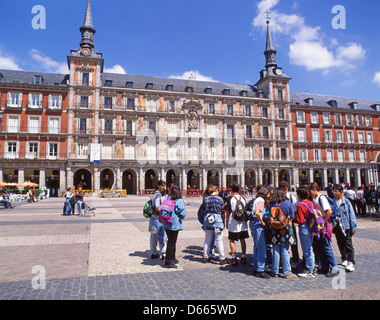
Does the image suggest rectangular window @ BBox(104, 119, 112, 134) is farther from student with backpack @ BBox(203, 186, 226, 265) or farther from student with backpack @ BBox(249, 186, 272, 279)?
student with backpack @ BBox(249, 186, 272, 279)

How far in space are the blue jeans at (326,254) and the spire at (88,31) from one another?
38668mm

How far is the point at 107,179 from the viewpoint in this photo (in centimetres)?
3594

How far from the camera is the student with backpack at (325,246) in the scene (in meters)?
4.67

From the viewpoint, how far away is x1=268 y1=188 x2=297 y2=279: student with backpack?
452 centimetres

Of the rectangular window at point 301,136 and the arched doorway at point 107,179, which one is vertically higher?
the rectangular window at point 301,136

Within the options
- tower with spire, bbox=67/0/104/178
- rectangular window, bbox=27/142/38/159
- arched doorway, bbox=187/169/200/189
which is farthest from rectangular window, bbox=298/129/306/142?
rectangular window, bbox=27/142/38/159

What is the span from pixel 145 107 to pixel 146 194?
12179 mm

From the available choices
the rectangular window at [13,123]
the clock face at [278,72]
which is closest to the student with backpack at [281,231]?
the rectangular window at [13,123]

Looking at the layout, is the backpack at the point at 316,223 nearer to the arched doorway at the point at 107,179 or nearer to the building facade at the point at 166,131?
the building facade at the point at 166,131

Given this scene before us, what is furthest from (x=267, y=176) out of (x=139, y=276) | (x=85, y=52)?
(x=139, y=276)

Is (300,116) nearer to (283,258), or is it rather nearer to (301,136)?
(301,136)

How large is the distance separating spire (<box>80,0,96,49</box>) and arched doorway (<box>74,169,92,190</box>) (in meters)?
17.1

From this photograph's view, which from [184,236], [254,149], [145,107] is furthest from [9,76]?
Result: [184,236]

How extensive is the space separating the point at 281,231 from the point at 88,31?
40.7m
